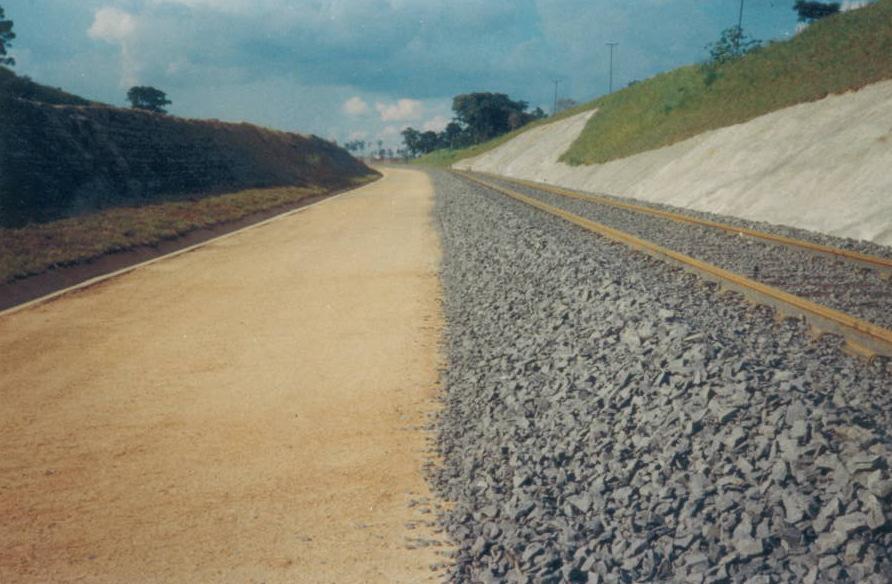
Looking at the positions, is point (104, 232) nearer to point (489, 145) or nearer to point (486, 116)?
point (489, 145)

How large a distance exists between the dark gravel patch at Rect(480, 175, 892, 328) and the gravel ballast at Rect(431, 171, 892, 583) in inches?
64.4

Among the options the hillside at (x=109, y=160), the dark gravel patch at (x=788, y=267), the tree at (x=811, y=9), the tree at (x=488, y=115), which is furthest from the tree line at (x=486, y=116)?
the dark gravel patch at (x=788, y=267)

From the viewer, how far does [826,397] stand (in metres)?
5.15

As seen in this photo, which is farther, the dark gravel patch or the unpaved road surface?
the dark gravel patch

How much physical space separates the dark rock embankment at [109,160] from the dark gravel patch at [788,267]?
20.6 meters

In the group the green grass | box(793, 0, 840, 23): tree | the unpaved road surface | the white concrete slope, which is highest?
box(793, 0, 840, 23): tree

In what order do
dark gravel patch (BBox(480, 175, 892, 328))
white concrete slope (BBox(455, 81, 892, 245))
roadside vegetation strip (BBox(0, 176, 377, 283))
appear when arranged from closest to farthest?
dark gravel patch (BBox(480, 175, 892, 328))
white concrete slope (BBox(455, 81, 892, 245))
roadside vegetation strip (BBox(0, 176, 377, 283))

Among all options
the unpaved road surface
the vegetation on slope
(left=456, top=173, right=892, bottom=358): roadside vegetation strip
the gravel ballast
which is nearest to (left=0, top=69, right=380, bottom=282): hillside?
the unpaved road surface

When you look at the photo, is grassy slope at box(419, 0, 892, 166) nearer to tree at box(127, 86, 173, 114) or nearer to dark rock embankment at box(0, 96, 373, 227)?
dark rock embankment at box(0, 96, 373, 227)

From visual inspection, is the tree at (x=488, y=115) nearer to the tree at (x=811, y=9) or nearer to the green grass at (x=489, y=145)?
the green grass at (x=489, y=145)

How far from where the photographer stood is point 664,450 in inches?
195

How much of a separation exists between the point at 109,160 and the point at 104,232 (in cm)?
1211

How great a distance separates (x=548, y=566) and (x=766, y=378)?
107 inches

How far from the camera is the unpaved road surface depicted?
5008 mm
